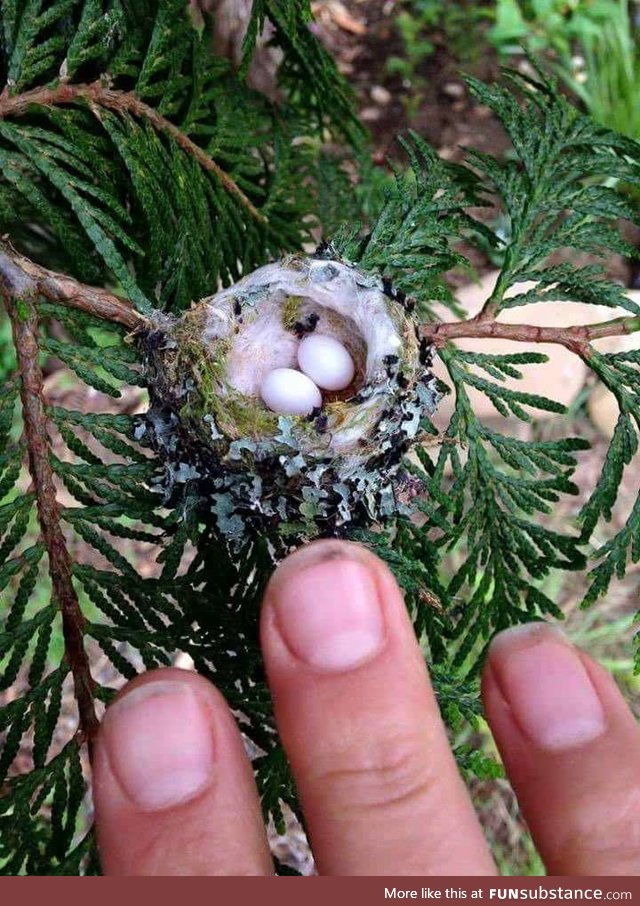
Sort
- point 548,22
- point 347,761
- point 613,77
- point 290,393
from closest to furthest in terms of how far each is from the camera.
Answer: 1. point 347,761
2. point 290,393
3. point 613,77
4. point 548,22

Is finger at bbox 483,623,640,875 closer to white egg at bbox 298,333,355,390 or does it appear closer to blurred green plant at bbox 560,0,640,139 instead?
white egg at bbox 298,333,355,390

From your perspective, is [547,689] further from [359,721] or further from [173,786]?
[173,786]

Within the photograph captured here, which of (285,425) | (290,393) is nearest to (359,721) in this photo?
(285,425)

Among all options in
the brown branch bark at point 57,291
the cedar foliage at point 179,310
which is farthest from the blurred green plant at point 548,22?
the brown branch bark at point 57,291

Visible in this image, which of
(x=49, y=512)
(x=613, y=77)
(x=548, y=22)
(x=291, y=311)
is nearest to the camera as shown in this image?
(x=49, y=512)
